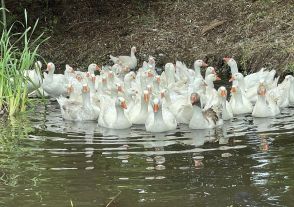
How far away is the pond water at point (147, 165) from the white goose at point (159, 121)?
13 cm

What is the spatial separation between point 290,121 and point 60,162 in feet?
13.7

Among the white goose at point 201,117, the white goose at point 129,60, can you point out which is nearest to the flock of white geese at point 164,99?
the white goose at point 201,117

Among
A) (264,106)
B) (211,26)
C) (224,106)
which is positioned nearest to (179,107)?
(224,106)

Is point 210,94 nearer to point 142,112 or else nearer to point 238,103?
point 238,103

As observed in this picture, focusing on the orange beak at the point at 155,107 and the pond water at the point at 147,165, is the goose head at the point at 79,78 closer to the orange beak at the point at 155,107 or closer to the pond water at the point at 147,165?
the pond water at the point at 147,165

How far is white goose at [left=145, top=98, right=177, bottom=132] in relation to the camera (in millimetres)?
10719

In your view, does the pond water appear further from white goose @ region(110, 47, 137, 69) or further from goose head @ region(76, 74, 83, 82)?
white goose @ region(110, 47, 137, 69)

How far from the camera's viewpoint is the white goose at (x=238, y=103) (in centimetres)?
1225

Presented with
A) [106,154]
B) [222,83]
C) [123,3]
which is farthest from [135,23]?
[106,154]

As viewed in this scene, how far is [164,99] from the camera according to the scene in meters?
12.2

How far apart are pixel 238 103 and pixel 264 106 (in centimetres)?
62

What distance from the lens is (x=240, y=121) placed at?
1160cm

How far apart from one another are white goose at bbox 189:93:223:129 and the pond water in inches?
7.7

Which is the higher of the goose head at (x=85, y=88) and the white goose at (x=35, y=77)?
the white goose at (x=35, y=77)
